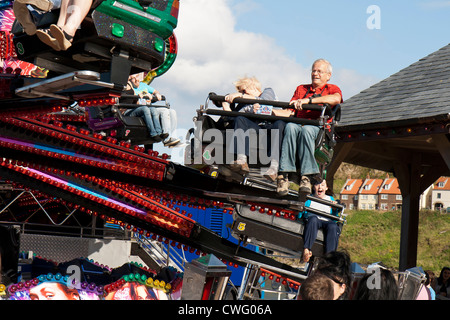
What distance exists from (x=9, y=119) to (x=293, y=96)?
3.05 meters

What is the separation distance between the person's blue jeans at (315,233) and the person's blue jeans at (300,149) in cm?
97

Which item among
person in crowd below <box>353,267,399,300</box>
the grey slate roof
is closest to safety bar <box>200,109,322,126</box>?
person in crowd below <box>353,267,399,300</box>

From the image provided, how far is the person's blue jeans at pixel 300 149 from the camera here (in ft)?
18.2

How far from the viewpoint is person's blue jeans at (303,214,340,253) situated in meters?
6.34

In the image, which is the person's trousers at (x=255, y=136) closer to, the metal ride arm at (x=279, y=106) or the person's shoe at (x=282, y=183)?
the metal ride arm at (x=279, y=106)

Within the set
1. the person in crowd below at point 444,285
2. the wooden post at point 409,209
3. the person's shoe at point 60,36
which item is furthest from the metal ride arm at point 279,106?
the wooden post at point 409,209

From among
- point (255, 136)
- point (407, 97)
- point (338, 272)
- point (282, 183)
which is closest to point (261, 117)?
point (255, 136)

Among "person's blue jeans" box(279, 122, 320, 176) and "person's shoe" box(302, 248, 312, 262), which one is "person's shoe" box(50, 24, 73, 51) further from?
"person's shoe" box(302, 248, 312, 262)

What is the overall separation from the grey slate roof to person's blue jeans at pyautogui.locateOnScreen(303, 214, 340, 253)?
334cm

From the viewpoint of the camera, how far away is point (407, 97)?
410 inches

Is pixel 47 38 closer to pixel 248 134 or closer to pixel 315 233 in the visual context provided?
pixel 248 134

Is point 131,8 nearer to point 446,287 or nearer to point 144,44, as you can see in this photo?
point 144,44

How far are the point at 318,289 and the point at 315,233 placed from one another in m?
3.48
